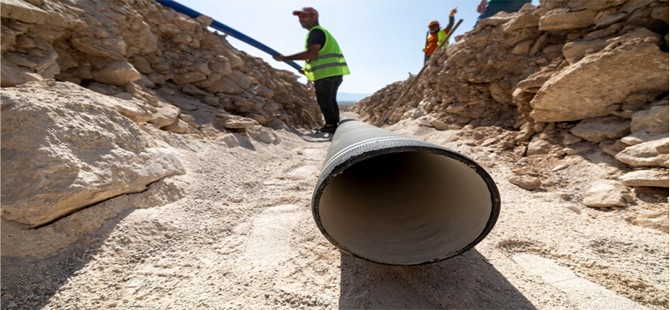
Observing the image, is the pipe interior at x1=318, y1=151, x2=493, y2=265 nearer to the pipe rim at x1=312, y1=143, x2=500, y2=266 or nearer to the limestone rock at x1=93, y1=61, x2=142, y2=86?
the pipe rim at x1=312, y1=143, x2=500, y2=266

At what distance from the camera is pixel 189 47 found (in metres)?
4.81

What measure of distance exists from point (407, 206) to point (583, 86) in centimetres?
242

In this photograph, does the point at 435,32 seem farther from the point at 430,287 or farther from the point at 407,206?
the point at 430,287

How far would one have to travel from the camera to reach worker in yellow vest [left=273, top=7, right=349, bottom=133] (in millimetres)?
5055

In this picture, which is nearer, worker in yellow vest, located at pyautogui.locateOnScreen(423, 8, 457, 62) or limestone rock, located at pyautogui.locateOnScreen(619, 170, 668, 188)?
limestone rock, located at pyautogui.locateOnScreen(619, 170, 668, 188)

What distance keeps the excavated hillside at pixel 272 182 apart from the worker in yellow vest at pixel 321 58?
1.96 m

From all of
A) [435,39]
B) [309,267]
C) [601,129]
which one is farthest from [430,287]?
[435,39]

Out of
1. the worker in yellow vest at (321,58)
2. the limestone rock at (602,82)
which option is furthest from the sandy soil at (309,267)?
the worker in yellow vest at (321,58)

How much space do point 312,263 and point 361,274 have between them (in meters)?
0.28

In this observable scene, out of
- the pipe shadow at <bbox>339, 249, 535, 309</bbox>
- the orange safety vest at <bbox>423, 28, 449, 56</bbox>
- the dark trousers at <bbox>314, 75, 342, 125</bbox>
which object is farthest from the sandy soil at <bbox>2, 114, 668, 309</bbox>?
the orange safety vest at <bbox>423, 28, 449, 56</bbox>

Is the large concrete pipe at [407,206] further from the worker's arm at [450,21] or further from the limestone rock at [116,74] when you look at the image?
the worker's arm at [450,21]

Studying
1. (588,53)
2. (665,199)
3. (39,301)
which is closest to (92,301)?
(39,301)

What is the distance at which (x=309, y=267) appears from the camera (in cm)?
145

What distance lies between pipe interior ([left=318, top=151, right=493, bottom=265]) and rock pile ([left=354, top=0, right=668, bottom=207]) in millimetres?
1252
